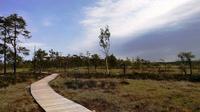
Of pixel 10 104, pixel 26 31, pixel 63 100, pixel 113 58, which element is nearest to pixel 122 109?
pixel 63 100

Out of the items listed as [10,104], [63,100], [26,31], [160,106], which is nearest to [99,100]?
[63,100]

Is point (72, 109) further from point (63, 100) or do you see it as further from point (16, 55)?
point (16, 55)

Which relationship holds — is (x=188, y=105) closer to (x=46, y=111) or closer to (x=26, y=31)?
(x=46, y=111)

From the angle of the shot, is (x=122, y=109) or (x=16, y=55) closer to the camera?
(x=122, y=109)

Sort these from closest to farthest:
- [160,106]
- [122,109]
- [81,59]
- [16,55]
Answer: [122,109], [160,106], [16,55], [81,59]

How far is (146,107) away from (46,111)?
6220 mm

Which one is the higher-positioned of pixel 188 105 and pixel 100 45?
pixel 100 45

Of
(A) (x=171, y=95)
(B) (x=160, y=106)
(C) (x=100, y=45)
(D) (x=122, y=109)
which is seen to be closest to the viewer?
(D) (x=122, y=109)

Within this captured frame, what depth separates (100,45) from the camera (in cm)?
6869

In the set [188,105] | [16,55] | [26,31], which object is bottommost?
[188,105]

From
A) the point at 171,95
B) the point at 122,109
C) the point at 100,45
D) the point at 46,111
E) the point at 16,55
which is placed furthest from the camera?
the point at 100,45

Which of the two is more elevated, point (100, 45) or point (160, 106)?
point (100, 45)

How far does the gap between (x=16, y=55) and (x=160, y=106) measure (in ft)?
156

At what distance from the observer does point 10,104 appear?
66.5 feet
